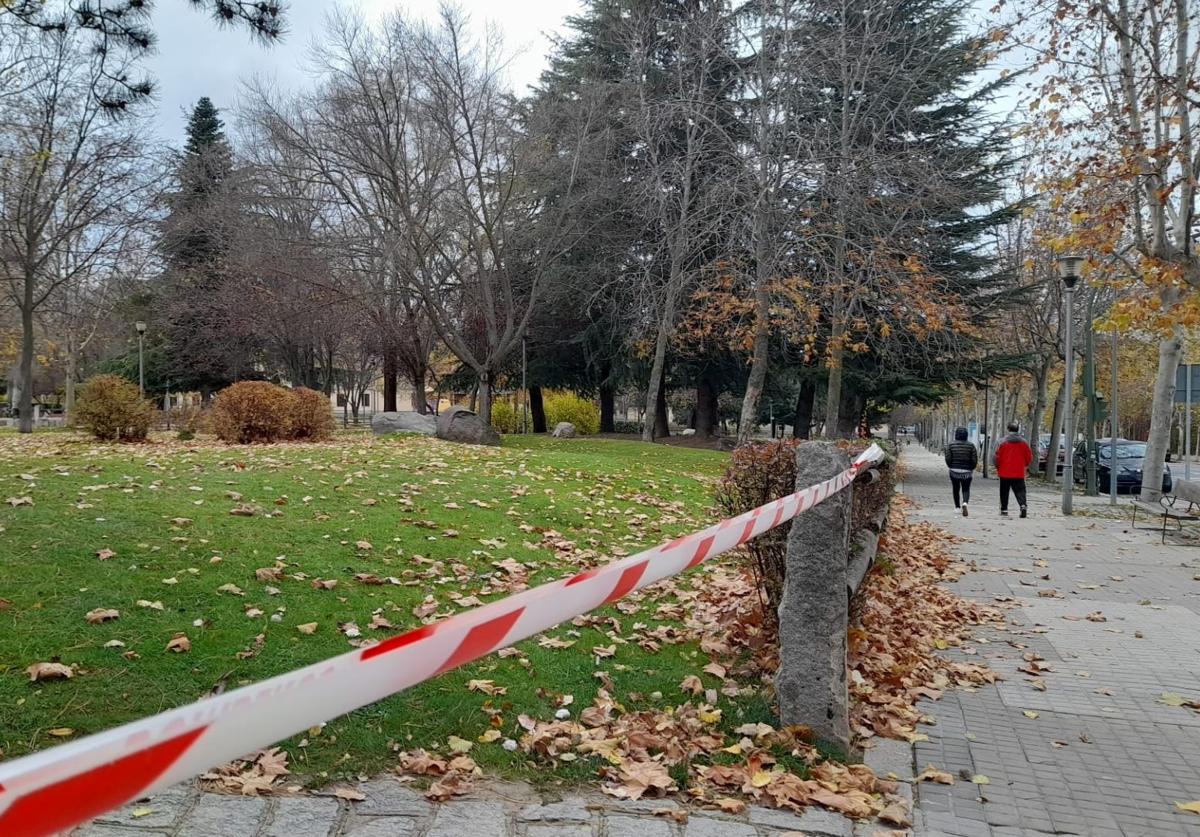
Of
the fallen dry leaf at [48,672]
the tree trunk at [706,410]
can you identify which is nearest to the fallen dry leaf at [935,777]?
the fallen dry leaf at [48,672]

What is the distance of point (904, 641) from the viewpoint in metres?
6.27

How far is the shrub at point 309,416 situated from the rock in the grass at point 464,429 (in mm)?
3324

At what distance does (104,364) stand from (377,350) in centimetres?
1891

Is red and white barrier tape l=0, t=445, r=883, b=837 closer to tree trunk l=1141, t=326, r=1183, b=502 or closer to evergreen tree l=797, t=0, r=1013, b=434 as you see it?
evergreen tree l=797, t=0, r=1013, b=434

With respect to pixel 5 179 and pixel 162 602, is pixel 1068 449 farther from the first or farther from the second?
pixel 5 179

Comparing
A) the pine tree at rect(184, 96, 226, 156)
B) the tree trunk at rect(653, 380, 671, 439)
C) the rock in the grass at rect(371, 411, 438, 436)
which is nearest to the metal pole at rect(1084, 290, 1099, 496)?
the tree trunk at rect(653, 380, 671, 439)

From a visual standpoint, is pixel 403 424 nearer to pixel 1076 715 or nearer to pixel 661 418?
pixel 661 418

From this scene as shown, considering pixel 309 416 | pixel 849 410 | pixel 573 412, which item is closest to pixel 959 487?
pixel 309 416

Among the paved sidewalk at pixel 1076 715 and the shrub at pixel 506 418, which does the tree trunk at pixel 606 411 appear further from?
the paved sidewalk at pixel 1076 715

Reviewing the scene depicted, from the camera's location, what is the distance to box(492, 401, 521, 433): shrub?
1438 inches

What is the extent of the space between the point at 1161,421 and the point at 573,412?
24673 millimetres

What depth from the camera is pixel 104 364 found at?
4447 centimetres

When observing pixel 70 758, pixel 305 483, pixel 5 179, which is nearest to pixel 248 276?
pixel 5 179

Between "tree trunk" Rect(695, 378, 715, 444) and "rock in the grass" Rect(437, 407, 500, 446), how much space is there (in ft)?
41.3
